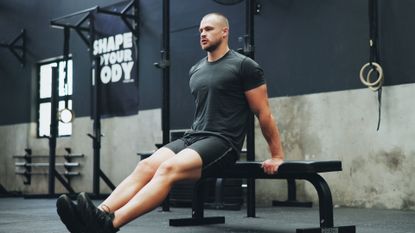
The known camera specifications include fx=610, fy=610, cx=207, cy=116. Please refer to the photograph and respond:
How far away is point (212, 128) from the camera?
280 centimetres

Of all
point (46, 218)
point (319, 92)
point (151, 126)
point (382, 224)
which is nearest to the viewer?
point (382, 224)

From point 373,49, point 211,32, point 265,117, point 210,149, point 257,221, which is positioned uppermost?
point 373,49

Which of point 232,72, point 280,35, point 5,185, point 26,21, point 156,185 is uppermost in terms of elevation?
point 26,21

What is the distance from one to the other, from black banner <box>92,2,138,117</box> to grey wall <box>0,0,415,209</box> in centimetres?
14

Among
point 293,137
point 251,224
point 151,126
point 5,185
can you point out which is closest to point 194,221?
point 251,224

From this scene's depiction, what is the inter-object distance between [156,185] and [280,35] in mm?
3477

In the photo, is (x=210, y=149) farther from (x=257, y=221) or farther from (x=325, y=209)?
(x=257, y=221)

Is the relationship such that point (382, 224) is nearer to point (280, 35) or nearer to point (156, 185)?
point (156, 185)

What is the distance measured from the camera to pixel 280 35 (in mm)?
5676

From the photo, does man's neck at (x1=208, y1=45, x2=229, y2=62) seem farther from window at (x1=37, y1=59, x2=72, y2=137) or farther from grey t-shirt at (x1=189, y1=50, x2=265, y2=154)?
window at (x1=37, y1=59, x2=72, y2=137)

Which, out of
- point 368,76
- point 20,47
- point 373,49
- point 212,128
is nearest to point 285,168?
point 212,128

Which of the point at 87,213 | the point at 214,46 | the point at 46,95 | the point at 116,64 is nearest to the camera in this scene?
the point at 87,213

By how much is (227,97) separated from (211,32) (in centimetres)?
32

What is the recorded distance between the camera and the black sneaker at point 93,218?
91.4 inches
